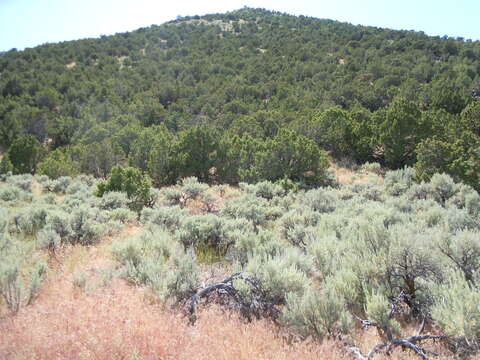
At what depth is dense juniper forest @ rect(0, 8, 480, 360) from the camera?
2.95m

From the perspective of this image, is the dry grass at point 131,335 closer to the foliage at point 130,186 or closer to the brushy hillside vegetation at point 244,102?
the foliage at point 130,186

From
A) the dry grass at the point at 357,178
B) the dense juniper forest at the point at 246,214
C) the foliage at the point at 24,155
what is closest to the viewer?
the dense juniper forest at the point at 246,214

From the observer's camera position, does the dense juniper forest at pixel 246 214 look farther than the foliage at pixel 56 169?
No

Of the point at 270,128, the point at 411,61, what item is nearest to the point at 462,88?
the point at 411,61

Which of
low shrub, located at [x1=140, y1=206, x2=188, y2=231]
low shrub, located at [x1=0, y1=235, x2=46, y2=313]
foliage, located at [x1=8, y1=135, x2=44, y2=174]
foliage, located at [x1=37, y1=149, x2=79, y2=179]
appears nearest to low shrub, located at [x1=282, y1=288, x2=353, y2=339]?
low shrub, located at [x1=0, y1=235, x2=46, y2=313]

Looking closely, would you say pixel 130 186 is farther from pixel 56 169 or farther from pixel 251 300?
pixel 251 300

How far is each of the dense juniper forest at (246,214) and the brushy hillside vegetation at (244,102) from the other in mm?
205

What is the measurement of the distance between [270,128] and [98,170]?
15488 millimetres

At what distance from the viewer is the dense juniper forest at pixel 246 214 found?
295 centimetres

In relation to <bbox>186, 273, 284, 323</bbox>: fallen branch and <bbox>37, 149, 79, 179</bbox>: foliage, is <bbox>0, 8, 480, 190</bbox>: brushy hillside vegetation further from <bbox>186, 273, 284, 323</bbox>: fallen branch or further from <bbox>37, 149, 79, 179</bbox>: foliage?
<bbox>186, 273, 284, 323</bbox>: fallen branch

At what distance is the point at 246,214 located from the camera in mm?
8805

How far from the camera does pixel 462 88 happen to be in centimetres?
3428

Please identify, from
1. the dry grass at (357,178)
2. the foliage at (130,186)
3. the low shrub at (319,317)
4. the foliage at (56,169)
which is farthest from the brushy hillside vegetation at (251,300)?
the foliage at (56,169)

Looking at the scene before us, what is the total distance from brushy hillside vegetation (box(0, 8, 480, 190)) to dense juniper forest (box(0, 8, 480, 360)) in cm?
20
